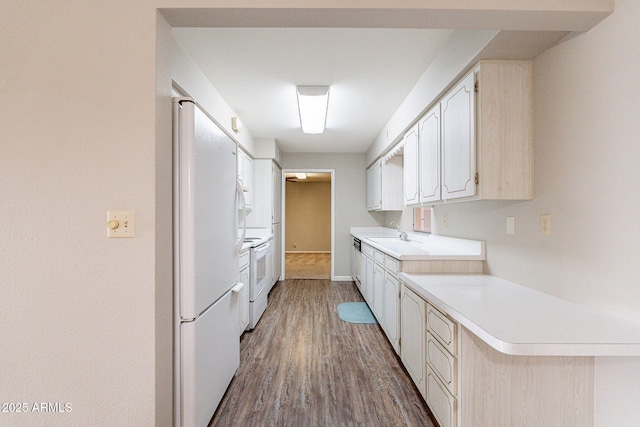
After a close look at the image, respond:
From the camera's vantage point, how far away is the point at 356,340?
116 inches

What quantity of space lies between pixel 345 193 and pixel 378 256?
2.64m

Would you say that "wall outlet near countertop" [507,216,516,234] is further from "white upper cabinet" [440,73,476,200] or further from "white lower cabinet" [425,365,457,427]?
"white lower cabinet" [425,365,457,427]

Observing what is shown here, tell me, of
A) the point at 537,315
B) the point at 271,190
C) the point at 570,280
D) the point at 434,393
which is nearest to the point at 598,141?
the point at 570,280

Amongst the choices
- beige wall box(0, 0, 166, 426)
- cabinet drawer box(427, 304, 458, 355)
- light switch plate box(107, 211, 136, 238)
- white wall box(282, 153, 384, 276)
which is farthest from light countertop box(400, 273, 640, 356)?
white wall box(282, 153, 384, 276)

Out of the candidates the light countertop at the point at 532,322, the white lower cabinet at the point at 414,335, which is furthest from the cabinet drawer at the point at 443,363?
the light countertop at the point at 532,322

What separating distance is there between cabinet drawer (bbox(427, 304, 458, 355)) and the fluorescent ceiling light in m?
2.14

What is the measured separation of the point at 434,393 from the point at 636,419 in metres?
0.82

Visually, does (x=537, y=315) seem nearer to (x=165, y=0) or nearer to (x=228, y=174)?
(x=228, y=174)

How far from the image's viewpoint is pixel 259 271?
3500mm

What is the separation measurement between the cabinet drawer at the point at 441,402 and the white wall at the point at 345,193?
12.6ft

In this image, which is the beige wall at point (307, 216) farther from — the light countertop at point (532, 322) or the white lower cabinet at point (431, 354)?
the light countertop at point (532, 322)

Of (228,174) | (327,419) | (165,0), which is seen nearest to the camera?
(165,0)

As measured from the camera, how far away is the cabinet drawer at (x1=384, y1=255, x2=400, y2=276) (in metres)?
2.35

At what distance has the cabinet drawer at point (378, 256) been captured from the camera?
2.96m
